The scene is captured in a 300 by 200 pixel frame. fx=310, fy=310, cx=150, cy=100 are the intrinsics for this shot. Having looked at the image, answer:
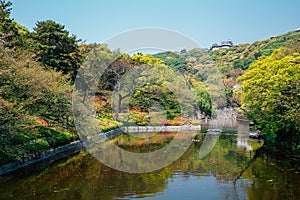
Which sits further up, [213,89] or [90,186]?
[213,89]

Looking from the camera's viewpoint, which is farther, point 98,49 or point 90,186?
point 98,49

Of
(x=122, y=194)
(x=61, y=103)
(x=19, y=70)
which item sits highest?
(x=19, y=70)

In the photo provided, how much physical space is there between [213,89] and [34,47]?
36805 millimetres

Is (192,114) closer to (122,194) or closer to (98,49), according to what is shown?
(98,49)

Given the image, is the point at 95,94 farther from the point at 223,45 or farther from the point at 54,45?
the point at 223,45

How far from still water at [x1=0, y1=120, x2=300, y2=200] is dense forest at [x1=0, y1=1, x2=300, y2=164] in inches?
84.1

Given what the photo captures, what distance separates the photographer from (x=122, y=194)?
991cm

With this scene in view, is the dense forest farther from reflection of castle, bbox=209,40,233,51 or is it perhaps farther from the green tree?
reflection of castle, bbox=209,40,233,51

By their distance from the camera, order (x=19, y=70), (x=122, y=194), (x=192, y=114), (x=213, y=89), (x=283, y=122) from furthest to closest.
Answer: (x=213, y=89), (x=192, y=114), (x=283, y=122), (x=19, y=70), (x=122, y=194)

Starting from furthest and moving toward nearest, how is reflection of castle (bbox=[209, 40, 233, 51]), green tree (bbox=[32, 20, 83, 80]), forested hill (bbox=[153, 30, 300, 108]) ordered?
1. reflection of castle (bbox=[209, 40, 233, 51])
2. forested hill (bbox=[153, 30, 300, 108])
3. green tree (bbox=[32, 20, 83, 80])

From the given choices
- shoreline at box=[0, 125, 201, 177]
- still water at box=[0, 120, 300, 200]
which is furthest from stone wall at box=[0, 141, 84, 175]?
still water at box=[0, 120, 300, 200]

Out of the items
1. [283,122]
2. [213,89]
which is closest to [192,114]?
[213,89]

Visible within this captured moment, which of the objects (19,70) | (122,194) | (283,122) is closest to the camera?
(122,194)

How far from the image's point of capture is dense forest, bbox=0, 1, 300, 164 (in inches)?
545
